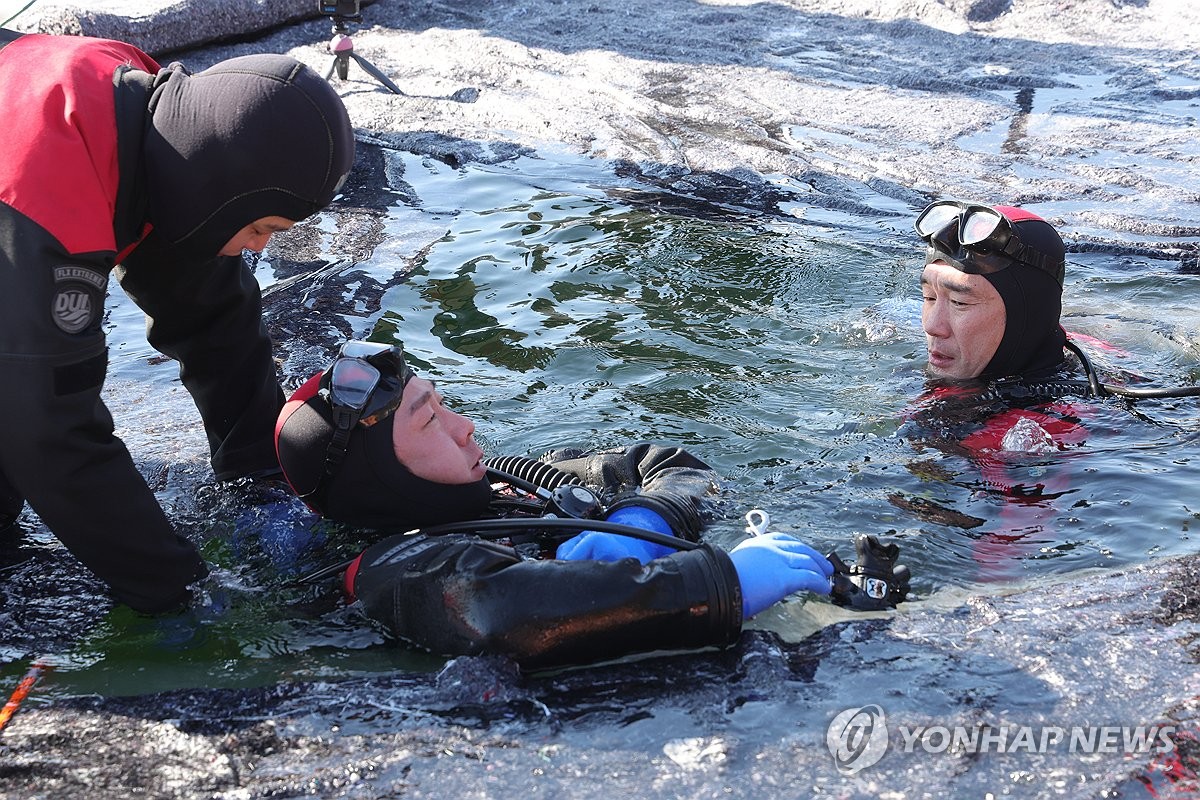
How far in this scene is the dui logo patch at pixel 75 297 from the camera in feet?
8.38

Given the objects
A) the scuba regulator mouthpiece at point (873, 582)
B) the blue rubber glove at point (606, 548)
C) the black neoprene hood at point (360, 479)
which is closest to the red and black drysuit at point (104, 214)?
the black neoprene hood at point (360, 479)

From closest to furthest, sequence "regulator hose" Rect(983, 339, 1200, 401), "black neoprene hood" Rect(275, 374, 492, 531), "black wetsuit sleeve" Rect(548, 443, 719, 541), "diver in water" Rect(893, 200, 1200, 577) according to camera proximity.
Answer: "black neoprene hood" Rect(275, 374, 492, 531) → "black wetsuit sleeve" Rect(548, 443, 719, 541) → "diver in water" Rect(893, 200, 1200, 577) → "regulator hose" Rect(983, 339, 1200, 401)

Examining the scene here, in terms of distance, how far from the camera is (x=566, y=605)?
8.76 feet

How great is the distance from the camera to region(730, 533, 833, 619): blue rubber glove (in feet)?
9.32

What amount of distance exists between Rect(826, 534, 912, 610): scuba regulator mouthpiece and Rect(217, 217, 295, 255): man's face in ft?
5.98

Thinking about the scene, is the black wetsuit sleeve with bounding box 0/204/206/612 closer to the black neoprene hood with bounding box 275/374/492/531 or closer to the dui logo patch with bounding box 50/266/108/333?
the dui logo patch with bounding box 50/266/108/333

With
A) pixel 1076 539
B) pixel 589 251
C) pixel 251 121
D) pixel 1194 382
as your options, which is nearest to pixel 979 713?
pixel 1076 539

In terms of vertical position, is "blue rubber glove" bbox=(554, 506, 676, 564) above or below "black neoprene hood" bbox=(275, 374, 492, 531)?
below

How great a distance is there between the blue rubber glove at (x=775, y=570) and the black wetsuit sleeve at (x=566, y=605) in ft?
0.40

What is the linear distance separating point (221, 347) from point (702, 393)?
211 centimetres

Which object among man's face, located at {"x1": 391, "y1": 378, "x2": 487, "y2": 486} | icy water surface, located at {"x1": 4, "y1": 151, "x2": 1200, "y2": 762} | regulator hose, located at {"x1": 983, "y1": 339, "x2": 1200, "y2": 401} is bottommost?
icy water surface, located at {"x1": 4, "y1": 151, "x2": 1200, "y2": 762}

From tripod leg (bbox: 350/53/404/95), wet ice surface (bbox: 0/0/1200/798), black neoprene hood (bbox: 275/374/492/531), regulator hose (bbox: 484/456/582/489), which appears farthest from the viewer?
tripod leg (bbox: 350/53/404/95)

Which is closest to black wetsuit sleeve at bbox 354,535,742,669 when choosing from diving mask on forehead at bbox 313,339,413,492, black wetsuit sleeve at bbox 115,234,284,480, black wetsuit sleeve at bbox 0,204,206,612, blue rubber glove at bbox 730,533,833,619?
blue rubber glove at bbox 730,533,833,619

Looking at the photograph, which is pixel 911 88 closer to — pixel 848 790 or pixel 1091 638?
pixel 1091 638
